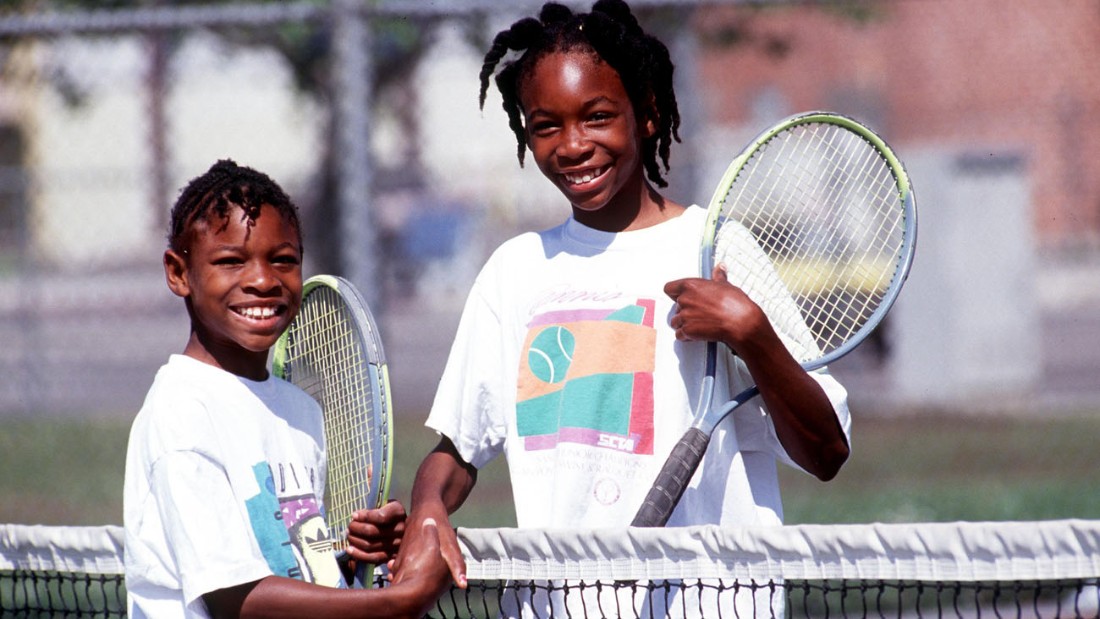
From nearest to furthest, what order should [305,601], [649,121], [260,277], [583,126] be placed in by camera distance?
[305,601] → [260,277] → [583,126] → [649,121]

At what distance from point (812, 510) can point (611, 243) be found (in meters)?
4.43

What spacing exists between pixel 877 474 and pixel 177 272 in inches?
243

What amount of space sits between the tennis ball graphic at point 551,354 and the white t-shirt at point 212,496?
0.47 metres

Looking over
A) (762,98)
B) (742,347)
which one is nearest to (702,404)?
(742,347)

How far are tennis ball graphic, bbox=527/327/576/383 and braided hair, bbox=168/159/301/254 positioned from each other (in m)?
0.51

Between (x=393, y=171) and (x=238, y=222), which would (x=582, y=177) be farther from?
(x=393, y=171)

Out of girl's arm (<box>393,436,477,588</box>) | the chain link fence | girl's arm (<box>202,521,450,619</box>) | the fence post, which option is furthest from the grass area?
girl's arm (<box>202,521,450,619</box>)

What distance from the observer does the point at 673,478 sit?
2.59 m

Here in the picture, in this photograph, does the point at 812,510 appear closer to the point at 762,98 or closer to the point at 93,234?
the point at 93,234

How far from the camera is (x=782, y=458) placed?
2.78 meters

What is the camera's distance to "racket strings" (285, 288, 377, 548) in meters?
2.97

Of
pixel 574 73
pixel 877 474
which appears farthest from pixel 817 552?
pixel 877 474

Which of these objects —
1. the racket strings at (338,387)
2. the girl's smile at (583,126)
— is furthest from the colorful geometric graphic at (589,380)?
the racket strings at (338,387)

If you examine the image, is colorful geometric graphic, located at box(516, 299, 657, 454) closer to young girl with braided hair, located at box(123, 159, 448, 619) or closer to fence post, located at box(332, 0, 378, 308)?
young girl with braided hair, located at box(123, 159, 448, 619)
